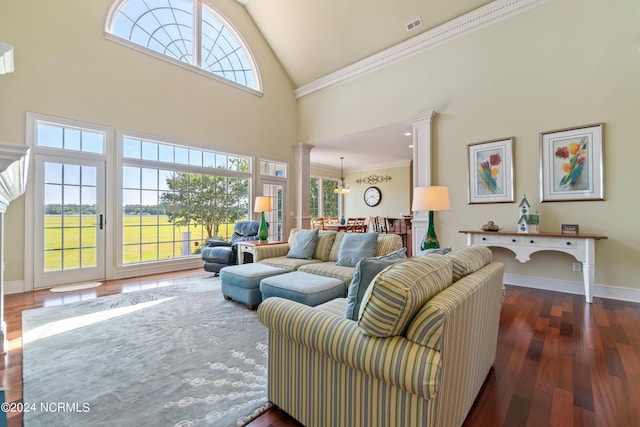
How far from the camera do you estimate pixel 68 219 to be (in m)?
4.14

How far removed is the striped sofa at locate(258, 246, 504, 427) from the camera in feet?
3.28

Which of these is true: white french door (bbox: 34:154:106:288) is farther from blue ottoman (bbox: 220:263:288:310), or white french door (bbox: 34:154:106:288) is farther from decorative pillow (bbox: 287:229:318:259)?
decorative pillow (bbox: 287:229:318:259)

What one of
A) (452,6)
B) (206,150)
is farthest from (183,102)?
(452,6)

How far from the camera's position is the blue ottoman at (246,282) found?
3.01 metres

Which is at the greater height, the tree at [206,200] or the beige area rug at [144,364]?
the tree at [206,200]

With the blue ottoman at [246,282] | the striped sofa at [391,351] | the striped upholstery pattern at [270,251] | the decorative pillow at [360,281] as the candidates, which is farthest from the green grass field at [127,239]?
the decorative pillow at [360,281]

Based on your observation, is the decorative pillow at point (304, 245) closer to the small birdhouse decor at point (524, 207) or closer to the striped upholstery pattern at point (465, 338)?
the striped upholstery pattern at point (465, 338)

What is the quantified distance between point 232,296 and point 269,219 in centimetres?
367

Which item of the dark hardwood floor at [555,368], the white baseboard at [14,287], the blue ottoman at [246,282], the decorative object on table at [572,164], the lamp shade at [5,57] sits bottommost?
the dark hardwood floor at [555,368]

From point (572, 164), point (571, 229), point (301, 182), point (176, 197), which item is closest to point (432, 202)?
point (571, 229)

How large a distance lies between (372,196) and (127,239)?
7.33 meters

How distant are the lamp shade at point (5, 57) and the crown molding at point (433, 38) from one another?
5137 mm

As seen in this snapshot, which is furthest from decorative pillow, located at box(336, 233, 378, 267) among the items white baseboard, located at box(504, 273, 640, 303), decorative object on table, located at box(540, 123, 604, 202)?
decorative object on table, located at box(540, 123, 604, 202)

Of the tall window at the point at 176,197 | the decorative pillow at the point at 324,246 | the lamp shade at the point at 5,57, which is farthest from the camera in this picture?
the tall window at the point at 176,197
